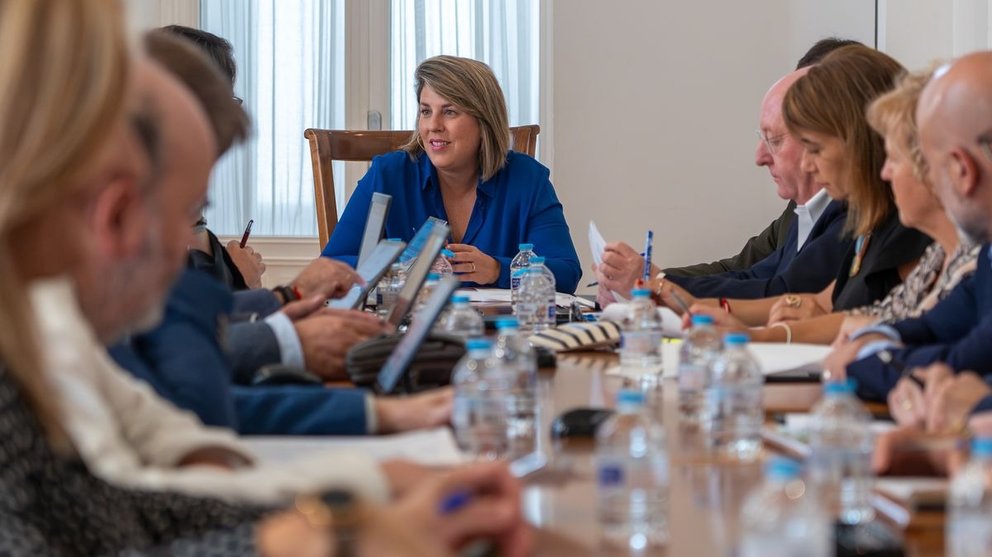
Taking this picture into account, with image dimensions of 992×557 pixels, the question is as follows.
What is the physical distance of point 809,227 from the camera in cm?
382

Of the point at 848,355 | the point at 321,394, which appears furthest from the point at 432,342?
the point at 848,355

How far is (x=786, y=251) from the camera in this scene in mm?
4074

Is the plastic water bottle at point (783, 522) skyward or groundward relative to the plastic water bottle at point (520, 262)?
groundward

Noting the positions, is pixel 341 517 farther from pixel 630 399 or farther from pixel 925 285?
pixel 925 285

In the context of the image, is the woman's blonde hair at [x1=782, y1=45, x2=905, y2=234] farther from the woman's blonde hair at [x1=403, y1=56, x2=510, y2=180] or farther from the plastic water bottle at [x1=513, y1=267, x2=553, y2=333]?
the woman's blonde hair at [x1=403, y1=56, x2=510, y2=180]

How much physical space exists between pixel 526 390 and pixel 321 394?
380mm

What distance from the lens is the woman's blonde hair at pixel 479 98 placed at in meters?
4.71

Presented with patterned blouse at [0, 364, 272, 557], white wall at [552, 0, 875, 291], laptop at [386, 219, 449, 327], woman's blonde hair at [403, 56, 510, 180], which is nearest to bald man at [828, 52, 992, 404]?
laptop at [386, 219, 449, 327]

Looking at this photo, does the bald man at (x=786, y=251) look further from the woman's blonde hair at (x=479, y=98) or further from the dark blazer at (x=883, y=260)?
the woman's blonde hair at (x=479, y=98)

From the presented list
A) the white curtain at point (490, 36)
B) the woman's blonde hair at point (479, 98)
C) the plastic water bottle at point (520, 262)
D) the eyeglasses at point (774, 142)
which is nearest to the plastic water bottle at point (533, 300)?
the plastic water bottle at point (520, 262)

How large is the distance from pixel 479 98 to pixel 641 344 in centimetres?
247

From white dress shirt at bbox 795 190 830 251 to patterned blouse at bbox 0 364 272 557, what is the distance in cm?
288

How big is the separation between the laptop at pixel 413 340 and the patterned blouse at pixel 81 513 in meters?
0.76

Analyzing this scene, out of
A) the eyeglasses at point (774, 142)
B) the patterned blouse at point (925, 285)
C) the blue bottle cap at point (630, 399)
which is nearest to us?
the blue bottle cap at point (630, 399)
